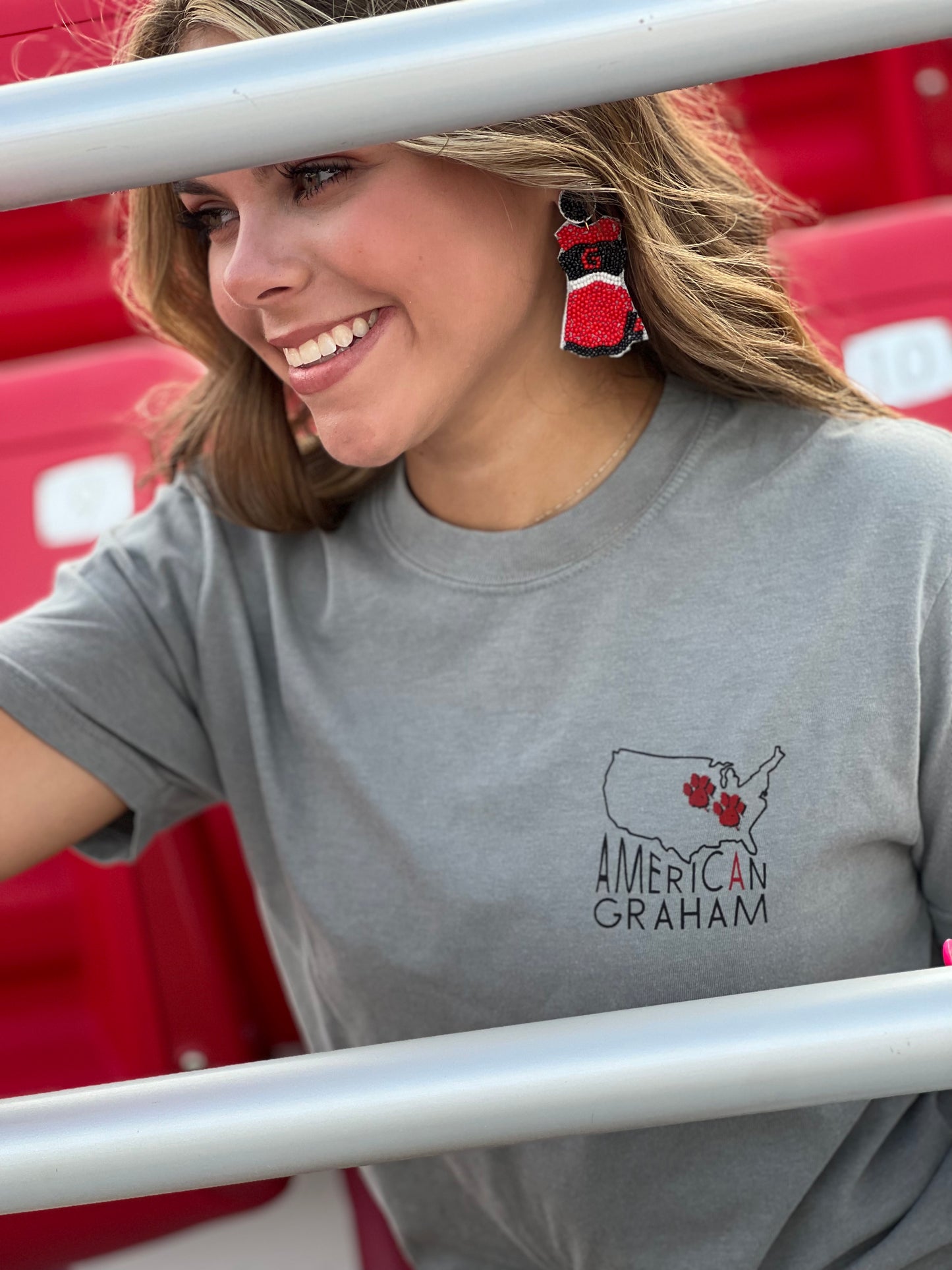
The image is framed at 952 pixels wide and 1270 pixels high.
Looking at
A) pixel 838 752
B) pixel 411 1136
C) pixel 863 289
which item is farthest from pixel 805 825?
pixel 863 289

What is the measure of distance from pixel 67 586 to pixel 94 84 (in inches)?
21.9

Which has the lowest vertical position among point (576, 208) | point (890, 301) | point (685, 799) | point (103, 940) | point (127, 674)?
point (103, 940)

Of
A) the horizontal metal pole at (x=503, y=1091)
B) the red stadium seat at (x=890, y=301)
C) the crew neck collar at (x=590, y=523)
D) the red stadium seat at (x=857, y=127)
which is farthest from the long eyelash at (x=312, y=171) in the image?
the red stadium seat at (x=857, y=127)

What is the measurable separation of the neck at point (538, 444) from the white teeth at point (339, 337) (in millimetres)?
118

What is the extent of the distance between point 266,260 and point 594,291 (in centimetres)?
21

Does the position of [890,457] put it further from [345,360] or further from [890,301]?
[890,301]

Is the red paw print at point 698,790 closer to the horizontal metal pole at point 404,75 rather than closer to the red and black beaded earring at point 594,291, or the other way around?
the red and black beaded earring at point 594,291

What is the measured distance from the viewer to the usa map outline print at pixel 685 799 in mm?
838

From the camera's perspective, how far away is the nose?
0.79m

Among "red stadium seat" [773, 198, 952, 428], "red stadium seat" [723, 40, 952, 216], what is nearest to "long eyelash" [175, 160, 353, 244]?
"red stadium seat" [773, 198, 952, 428]

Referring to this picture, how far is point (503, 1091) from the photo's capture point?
1.61 ft

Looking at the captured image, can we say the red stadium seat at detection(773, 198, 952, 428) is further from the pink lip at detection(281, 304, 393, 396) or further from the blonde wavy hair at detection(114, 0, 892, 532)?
the pink lip at detection(281, 304, 393, 396)

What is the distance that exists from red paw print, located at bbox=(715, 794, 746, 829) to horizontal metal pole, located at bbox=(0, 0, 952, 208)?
0.46 m

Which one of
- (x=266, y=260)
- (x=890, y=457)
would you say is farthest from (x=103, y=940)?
(x=890, y=457)
